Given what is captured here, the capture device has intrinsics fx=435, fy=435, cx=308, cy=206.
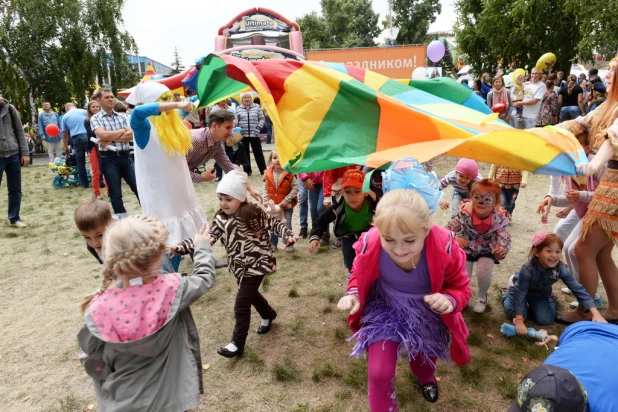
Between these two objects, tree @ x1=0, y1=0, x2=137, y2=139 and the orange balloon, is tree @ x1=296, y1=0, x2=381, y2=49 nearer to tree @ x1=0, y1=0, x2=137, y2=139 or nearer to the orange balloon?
tree @ x1=0, y1=0, x2=137, y2=139

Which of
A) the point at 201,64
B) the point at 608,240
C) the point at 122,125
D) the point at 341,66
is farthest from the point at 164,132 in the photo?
the point at 608,240

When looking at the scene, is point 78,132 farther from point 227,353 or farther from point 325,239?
point 227,353

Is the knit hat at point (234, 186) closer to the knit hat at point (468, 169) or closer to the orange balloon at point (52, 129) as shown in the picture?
the knit hat at point (468, 169)

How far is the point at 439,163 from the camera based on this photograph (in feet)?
33.9

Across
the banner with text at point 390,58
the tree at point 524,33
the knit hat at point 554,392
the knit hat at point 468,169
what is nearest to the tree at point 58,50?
the banner with text at point 390,58

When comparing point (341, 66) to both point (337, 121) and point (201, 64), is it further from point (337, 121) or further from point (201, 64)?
point (201, 64)

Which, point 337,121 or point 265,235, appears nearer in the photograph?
point 337,121

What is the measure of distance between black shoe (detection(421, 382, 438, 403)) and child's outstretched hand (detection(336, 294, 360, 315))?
2.89ft

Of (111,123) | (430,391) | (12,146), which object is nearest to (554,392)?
(430,391)

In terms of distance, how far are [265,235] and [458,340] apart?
1520mm

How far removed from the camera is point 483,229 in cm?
343

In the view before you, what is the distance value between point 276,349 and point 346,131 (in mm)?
1730

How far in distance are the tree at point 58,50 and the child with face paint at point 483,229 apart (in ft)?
59.9

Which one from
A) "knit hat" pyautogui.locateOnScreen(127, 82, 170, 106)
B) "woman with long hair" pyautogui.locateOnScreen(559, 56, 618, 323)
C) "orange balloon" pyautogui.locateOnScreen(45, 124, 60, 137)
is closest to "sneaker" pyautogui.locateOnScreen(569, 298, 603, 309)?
"woman with long hair" pyautogui.locateOnScreen(559, 56, 618, 323)
